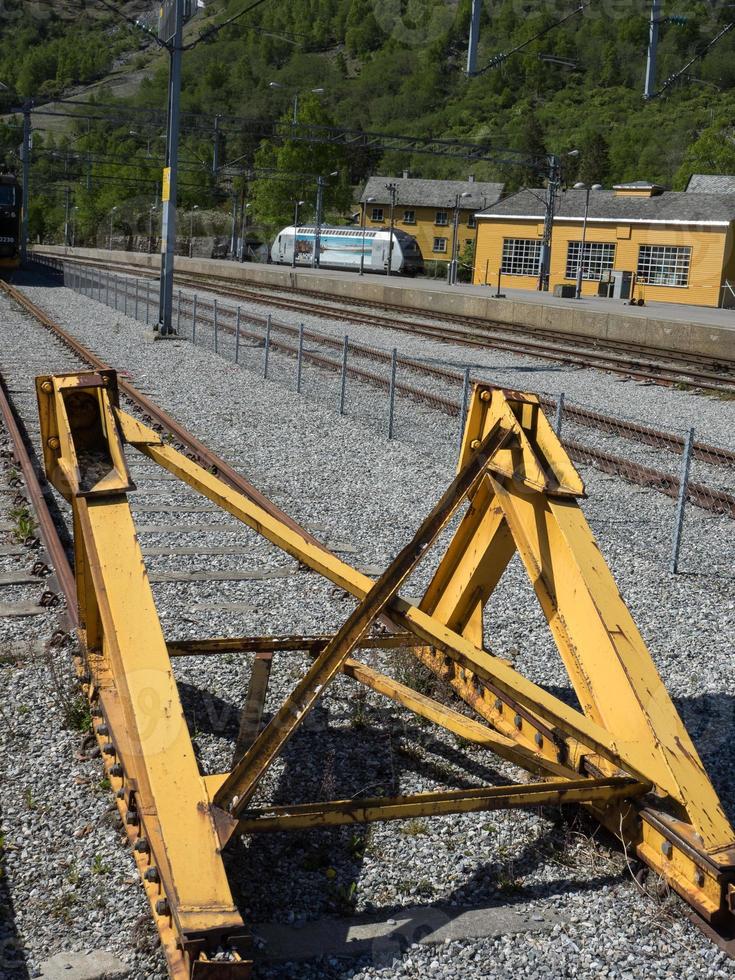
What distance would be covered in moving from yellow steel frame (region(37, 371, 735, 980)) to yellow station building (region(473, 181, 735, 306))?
41.5 meters

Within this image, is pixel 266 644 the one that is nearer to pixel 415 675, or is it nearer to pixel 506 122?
pixel 415 675

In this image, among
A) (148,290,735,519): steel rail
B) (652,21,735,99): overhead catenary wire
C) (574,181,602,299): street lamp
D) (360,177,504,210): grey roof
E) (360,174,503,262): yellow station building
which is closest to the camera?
(148,290,735,519): steel rail

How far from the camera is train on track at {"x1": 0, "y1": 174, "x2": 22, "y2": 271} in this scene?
41.4 metres

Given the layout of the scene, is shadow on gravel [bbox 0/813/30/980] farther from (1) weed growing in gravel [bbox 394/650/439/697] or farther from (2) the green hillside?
(2) the green hillside

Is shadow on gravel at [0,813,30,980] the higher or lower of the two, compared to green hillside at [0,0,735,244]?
lower

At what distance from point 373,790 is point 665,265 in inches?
2020

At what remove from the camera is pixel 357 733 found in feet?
17.1

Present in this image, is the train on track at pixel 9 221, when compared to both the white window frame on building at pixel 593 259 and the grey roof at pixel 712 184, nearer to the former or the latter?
the white window frame on building at pixel 593 259

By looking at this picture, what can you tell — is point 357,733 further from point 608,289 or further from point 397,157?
point 397,157

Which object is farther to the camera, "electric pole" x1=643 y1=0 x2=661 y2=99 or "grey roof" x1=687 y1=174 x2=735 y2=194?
"grey roof" x1=687 y1=174 x2=735 y2=194

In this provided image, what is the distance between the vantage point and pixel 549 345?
26.2 metres

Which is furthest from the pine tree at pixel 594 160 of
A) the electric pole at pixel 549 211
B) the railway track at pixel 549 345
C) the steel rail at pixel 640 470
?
the steel rail at pixel 640 470

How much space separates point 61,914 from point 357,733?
1.82 metres

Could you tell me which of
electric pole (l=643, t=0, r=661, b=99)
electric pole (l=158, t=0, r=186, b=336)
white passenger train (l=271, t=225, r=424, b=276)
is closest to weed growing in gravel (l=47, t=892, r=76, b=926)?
electric pole (l=643, t=0, r=661, b=99)
